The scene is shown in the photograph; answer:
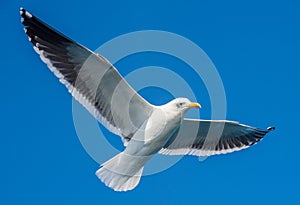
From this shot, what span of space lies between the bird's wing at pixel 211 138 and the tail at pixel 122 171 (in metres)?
0.87

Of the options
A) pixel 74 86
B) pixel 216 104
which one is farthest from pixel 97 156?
A: pixel 216 104

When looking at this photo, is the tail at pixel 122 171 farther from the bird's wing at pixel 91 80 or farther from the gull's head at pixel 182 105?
the gull's head at pixel 182 105

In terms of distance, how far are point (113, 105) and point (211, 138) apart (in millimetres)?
1933

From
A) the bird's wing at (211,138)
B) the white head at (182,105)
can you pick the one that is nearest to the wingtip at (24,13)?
the white head at (182,105)

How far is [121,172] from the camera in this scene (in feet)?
37.4

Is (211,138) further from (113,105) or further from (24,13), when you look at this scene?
(24,13)

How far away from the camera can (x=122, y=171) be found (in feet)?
37.4

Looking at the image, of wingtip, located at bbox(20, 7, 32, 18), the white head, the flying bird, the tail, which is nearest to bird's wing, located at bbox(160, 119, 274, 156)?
the flying bird

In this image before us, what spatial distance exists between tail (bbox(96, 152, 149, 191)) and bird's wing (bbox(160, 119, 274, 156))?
34.3 inches

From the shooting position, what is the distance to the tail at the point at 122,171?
1128cm

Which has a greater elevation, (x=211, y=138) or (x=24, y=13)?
(x=211, y=138)

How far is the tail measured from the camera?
11281 millimetres

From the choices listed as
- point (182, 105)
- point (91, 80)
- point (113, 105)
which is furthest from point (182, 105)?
point (91, 80)

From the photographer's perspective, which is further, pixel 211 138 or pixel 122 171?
pixel 211 138
